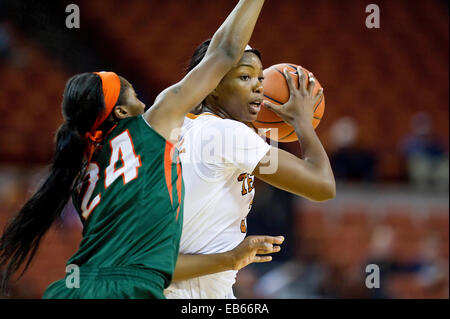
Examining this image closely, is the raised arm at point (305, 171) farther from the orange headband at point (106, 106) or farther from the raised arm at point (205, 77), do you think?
the orange headband at point (106, 106)

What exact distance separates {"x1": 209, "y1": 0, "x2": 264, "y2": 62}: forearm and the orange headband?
0.44 m

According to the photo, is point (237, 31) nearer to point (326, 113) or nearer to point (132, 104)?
point (132, 104)

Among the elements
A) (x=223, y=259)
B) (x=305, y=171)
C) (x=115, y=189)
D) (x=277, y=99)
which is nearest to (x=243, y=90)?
(x=277, y=99)

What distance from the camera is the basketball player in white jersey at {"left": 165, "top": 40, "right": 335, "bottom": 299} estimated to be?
100 inches

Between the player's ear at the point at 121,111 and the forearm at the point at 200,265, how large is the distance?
0.70 meters

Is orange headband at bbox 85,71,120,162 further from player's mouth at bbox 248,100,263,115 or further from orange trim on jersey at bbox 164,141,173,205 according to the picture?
player's mouth at bbox 248,100,263,115

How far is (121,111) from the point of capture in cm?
233

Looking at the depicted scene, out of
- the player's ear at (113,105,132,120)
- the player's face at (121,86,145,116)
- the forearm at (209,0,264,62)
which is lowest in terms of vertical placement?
the player's ear at (113,105,132,120)

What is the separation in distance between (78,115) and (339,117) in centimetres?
876

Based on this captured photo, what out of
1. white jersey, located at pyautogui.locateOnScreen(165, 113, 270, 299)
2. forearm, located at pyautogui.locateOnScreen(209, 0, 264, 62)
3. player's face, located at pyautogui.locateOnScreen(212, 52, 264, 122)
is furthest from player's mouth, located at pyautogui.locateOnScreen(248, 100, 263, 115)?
forearm, located at pyautogui.locateOnScreen(209, 0, 264, 62)

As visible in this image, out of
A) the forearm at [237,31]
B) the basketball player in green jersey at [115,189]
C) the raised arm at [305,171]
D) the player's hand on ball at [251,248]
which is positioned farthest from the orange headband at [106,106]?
the player's hand on ball at [251,248]

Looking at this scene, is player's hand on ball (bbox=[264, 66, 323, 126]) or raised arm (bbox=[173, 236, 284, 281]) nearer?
raised arm (bbox=[173, 236, 284, 281])

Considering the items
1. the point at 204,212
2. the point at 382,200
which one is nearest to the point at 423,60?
the point at 382,200

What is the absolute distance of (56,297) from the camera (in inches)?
84.1
